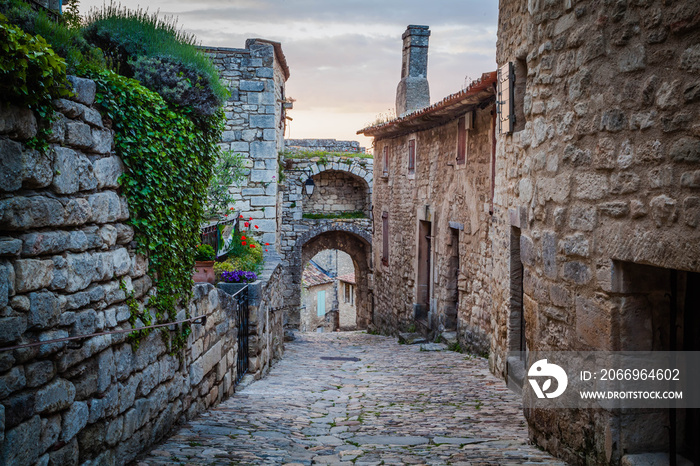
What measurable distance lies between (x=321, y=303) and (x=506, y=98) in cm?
2515

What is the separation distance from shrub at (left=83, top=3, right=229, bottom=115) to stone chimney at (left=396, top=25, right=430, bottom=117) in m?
10.5

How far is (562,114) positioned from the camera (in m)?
3.77

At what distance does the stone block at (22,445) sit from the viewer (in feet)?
8.68

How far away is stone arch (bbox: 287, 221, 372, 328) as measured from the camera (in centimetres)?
2019

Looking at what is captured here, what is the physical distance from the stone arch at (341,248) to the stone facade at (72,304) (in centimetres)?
1542

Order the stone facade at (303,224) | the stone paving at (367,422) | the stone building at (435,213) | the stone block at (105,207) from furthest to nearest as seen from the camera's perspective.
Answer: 1. the stone facade at (303,224)
2. the stone building at (435,213)
3. the stone paving at (367,422)
4. the stone block at (105,207)

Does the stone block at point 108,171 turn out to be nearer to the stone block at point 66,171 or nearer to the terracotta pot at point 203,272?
the stone block at point 66,171

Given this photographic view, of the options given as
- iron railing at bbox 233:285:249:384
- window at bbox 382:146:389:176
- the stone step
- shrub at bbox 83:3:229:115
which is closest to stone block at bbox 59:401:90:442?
shrub at bbox 83:3:229:115

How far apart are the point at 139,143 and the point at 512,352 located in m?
→ 4.72

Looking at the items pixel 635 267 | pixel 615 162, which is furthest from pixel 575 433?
pixel 615 162

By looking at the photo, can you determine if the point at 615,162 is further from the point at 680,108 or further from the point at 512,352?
the point at 512,352

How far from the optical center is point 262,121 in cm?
1266

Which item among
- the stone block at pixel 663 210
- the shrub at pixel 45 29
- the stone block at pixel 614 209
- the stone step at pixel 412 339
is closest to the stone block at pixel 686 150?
the stone block at pixel 663 210

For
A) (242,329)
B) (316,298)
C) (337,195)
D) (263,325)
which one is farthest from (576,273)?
(316,298)
